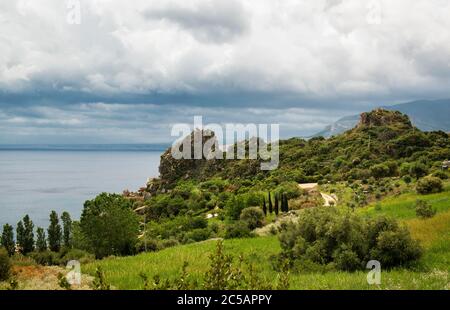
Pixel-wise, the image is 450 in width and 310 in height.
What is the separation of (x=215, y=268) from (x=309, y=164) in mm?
92473

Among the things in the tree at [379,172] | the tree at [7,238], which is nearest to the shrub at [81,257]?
the tree at [7,238]

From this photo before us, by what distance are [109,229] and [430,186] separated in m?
28.1

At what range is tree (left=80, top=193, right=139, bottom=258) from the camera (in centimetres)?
3606

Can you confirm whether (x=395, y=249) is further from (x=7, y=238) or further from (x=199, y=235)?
(x=7, y=238)

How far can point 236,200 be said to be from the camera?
54.1 m

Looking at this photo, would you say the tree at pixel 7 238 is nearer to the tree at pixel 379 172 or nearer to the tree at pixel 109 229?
the tree at pixel 109 229

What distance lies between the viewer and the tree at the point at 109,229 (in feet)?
118

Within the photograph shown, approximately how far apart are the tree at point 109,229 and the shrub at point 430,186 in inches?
1009

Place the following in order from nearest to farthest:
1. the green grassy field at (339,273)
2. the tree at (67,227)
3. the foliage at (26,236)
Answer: the green grassy field at (339,273)
the foliage at (26,236)
the tree at (67,227)

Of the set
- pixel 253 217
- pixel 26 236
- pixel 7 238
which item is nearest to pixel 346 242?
pixel 253 217

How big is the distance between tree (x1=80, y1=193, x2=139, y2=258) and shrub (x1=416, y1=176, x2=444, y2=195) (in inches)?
1009
